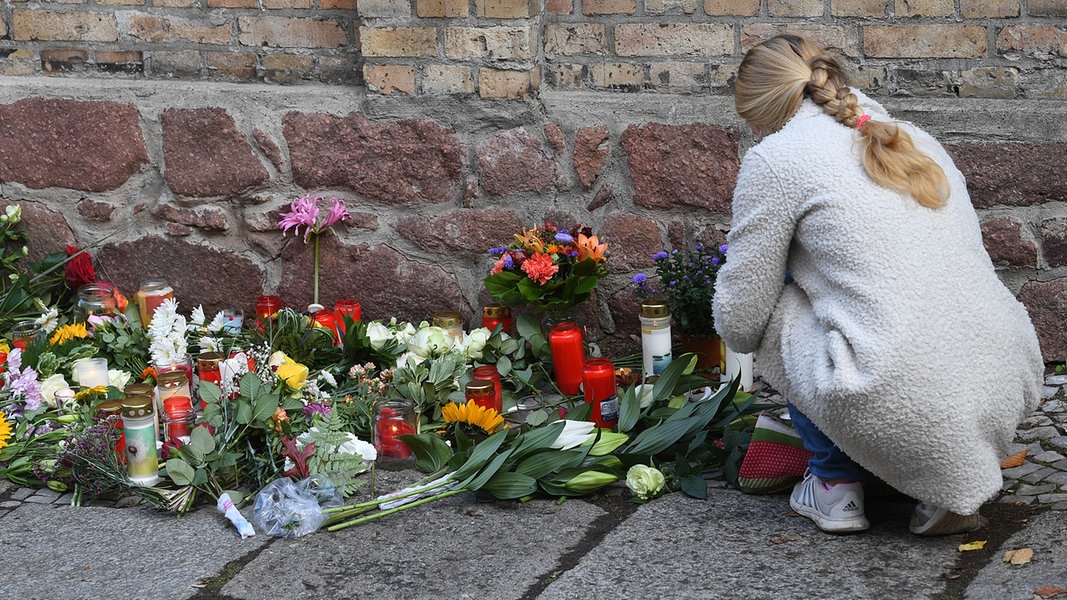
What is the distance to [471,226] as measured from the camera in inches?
136

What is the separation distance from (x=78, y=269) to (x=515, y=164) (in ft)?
4.89

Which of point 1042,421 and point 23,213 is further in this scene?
point 23,213

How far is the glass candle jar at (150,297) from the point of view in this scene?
3.61m

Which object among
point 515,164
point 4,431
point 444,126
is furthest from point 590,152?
Answer: point 4,431

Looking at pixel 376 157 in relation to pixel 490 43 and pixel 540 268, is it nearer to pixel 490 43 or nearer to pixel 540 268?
pixel 490 43

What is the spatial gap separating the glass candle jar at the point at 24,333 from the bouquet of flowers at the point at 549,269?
1350mm

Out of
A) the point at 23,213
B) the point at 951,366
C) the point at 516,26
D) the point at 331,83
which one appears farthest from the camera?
the point at 23,213

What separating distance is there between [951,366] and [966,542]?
1.28ft

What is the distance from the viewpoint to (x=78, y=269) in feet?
12.2

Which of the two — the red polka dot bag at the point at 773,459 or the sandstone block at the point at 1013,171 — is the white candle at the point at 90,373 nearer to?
the red polka dot bag at the point at 773,459

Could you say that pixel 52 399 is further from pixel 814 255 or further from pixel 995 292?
pixel 995 292

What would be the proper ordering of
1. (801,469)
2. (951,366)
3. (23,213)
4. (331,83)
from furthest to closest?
(23,213) → (331,83) → (801,469) → (951,366)

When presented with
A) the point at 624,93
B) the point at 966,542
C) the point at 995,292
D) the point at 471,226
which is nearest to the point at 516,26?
the point at 624,93

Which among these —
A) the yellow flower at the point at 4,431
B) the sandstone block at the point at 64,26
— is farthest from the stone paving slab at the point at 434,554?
the sandstone block at the point at 64,26
